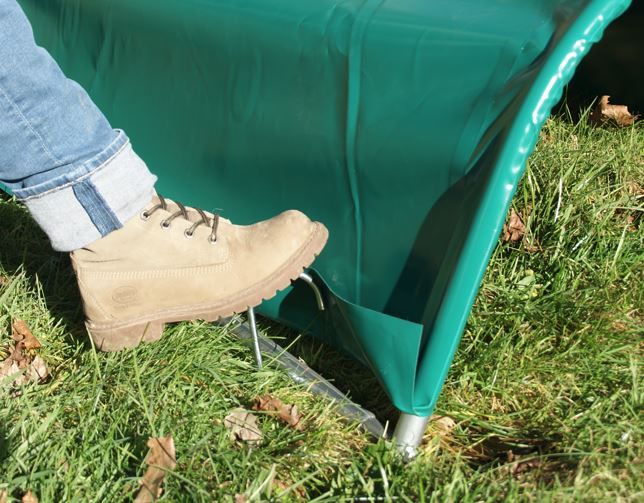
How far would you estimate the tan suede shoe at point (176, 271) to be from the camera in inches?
68.8

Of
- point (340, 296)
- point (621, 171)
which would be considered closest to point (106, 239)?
point (340, 296)

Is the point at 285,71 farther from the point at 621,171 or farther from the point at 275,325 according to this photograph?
the point at 621,171

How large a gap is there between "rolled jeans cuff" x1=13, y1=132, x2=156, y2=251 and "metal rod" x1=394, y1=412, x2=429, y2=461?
70 cm

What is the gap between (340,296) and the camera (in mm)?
1818

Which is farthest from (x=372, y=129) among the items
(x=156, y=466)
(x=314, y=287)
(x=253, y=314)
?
(x=156, y=466)

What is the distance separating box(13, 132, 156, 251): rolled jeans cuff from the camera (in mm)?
1634

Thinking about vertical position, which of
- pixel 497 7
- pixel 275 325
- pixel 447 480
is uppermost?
pixel 497 7

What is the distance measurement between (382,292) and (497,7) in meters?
0.63

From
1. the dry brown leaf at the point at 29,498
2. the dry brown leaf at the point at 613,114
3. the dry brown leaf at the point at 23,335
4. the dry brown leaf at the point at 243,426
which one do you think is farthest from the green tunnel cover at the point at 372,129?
the dry brown leaf at the point at 613,114

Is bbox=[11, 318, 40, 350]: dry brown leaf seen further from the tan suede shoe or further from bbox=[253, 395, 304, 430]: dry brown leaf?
bbox=[253, 395, 304, 430]: dry brown leaf

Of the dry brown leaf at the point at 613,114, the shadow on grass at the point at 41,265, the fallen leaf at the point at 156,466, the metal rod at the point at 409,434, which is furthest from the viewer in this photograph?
the dry brown leaf at the point at 613,114

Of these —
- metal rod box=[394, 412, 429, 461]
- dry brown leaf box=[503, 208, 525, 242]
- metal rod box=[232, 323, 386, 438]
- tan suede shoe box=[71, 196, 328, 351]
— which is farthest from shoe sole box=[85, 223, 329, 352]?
dry brown leaf box=[503, 208, 525, 242]

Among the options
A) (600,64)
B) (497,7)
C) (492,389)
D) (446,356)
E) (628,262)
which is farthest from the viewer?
(600,64)

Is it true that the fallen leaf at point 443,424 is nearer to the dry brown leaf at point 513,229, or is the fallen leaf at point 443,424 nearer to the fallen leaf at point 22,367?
the dry brown leaf at point 513,229
